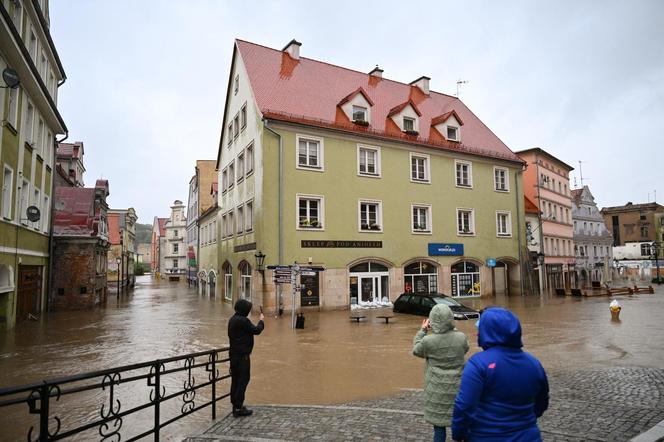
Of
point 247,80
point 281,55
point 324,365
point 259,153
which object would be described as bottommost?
point 324,365

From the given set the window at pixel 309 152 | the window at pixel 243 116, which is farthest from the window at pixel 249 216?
the window at pixel 243 116

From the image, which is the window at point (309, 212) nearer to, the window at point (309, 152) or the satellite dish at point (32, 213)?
the window at point (309, 152)

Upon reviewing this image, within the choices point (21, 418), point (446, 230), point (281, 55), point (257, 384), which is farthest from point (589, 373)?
point (281, 55)

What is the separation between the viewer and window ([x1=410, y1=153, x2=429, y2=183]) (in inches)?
1106

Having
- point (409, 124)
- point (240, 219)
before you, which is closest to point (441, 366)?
point (240, 219)

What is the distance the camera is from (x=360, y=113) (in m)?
27.1

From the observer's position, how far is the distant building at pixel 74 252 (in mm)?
24641

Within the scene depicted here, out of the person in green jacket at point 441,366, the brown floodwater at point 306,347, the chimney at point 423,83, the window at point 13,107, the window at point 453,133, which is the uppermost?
the chimney at point 423,83

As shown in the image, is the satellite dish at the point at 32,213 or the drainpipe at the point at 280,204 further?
the drainpipe at the point at 280,204

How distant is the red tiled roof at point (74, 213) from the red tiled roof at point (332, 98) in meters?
11.5

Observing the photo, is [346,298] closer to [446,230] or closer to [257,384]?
[446,230]

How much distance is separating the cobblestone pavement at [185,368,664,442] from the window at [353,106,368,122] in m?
21.0

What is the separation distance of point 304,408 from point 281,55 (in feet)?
84.6

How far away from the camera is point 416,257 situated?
27.3 metres
